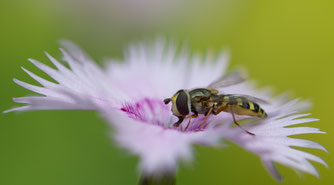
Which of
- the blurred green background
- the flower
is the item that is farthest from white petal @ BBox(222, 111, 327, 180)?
the blurred green background

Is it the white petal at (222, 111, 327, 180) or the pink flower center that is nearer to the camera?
the white petal at (222, 111, 327, 180)

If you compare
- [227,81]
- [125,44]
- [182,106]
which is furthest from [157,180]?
[125,44]

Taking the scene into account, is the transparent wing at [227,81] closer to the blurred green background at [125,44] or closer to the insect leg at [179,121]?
the insect leg at [179,121]

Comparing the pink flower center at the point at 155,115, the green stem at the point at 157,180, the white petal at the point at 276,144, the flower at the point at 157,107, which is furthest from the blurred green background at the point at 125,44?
the green stem at the point at 157,180

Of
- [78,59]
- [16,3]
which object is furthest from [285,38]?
[78,59]

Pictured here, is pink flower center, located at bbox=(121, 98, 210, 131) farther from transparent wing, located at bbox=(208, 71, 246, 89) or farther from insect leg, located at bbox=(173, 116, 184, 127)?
transparent wing, located at bbox=(208, 71, 246, 89)

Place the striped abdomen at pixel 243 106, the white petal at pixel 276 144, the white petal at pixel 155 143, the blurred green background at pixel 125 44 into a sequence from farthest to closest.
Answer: the blurred green background at pixel 125 44
the striped abdomen at pixel 243 106
the white petal at pixel 276 144
the white petal at pixel 155 143

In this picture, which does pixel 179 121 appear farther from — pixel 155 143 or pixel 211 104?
pixel 155 143
